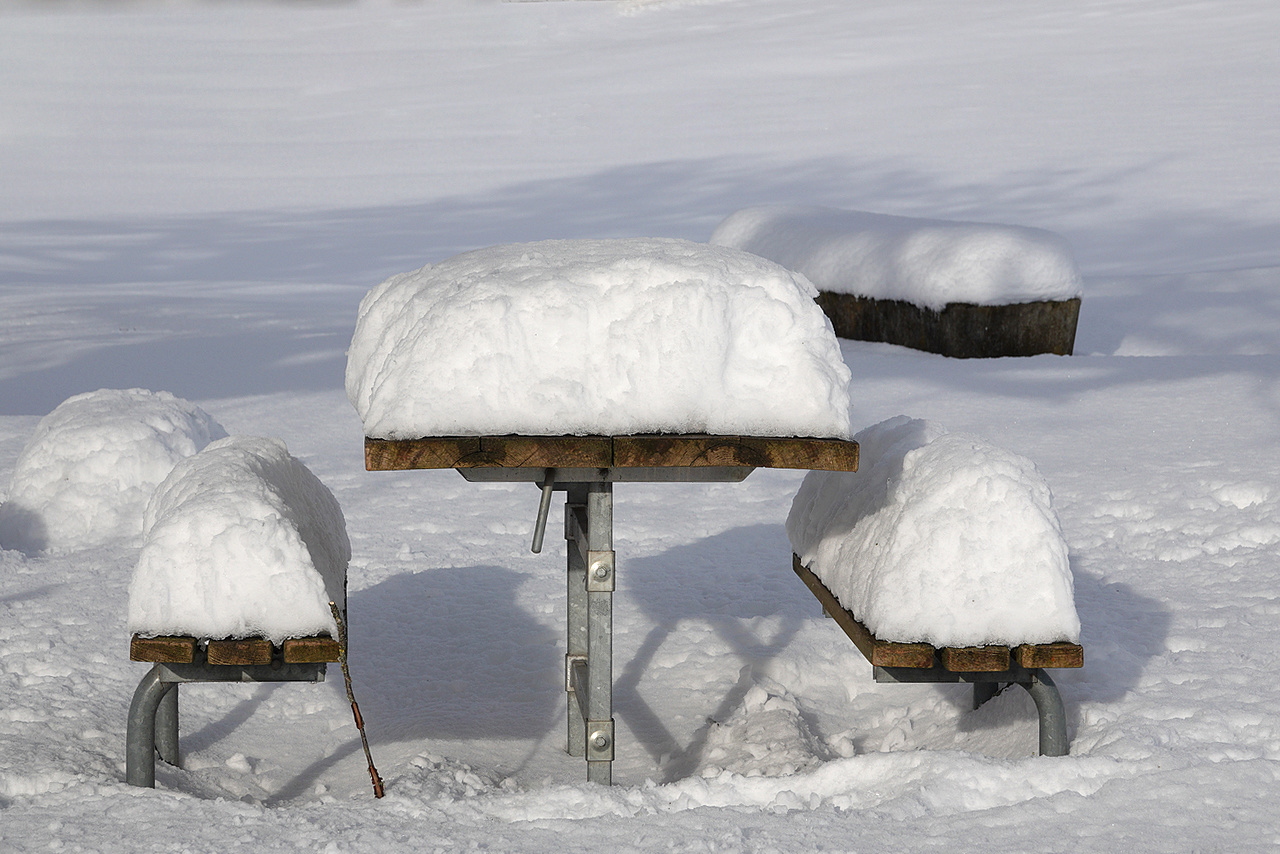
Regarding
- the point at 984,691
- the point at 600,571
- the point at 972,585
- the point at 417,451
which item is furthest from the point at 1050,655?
the point at 417,451

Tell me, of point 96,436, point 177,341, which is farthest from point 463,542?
point 177,341

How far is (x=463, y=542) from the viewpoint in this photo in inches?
217

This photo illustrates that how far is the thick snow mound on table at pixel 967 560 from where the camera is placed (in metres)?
3.03

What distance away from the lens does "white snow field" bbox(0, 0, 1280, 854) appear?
2.91 metres

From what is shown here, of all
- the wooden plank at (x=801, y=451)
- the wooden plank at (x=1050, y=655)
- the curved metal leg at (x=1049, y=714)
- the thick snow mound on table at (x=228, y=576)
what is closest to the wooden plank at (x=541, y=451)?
the wooden plank at (x=801, y=451)

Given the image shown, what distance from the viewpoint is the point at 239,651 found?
295cm

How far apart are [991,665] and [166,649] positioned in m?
1.97

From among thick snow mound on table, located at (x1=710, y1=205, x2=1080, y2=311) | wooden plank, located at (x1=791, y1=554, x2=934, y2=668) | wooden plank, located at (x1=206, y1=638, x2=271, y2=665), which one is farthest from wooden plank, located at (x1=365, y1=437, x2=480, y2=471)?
thick snow mound on table, located at (x1=710, y1=205, x2=1080, y2=311)

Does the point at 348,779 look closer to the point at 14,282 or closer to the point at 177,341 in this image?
the point at 177,341

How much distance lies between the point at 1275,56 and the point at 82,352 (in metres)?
26.7

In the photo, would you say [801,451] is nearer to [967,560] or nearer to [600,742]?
[967,560]

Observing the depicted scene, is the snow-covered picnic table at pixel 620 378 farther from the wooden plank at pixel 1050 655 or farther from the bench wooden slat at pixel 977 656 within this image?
the wooden plank at pixel 1050 655

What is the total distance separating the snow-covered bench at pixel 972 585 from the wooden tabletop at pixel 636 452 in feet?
1.39

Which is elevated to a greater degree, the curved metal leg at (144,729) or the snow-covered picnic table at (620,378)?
the snow-covered picnic table at (620,378)
